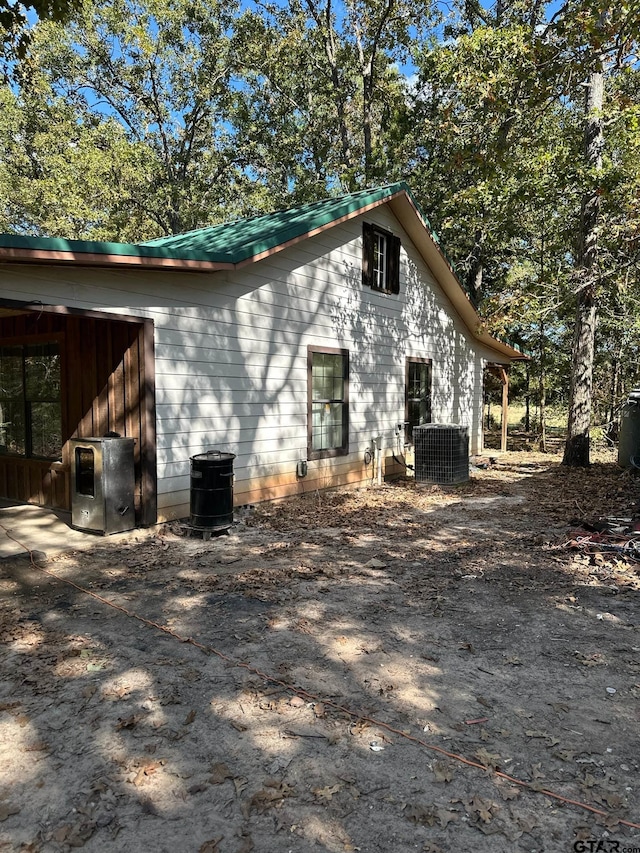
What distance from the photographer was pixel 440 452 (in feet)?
34.0

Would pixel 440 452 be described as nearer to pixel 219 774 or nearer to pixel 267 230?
pixel 267 230

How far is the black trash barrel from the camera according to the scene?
6355 mm

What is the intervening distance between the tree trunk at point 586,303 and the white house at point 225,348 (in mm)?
3038

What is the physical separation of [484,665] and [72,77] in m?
26.7

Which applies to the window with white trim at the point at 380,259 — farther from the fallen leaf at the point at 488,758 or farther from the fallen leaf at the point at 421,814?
the fallen leaf at the point at 421,814

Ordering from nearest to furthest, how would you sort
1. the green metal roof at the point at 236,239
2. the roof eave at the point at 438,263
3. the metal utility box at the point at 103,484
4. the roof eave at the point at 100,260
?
the roof eave at the point at 100,260, the green metal roof at the point at 236,239, the metal utility box at the point at 103,484, the roof eave at the point at 438,263

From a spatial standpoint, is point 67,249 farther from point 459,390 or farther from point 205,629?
point 459,390

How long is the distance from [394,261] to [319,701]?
9.37 meters

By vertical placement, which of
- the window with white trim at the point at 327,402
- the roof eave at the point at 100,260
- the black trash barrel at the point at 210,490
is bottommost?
the black trash barrel at the point at 210,490

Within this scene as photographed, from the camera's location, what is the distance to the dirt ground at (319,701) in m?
2.19

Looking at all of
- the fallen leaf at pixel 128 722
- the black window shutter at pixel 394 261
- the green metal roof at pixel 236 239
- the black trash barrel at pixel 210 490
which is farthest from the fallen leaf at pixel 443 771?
the black window shutter at pixel 394 261

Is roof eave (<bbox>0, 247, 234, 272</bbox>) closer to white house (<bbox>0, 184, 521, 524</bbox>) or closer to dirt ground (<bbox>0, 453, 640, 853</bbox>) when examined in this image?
white house (<bbox>0, 184, 521, 524</bbox>)

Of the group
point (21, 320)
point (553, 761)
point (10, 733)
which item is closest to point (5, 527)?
point (21, 320)

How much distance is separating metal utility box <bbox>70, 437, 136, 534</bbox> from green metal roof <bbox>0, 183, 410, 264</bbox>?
2099mm
